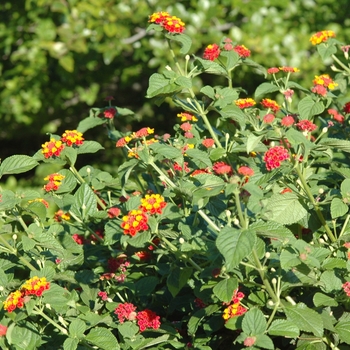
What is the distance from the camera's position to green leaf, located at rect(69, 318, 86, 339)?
1818 millimetres

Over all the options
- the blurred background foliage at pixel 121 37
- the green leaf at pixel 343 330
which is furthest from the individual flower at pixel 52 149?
the blurred background foliage at pixel 121 37

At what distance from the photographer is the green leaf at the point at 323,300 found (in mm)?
1777

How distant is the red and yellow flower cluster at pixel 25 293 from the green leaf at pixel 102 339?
0.56 feet

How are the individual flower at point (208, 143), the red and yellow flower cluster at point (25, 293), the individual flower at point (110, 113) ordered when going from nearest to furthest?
the red and yellow flower cluster at point (25, 293) → the individual flower at point (208, 143) → the individual flower at point (110, 113)

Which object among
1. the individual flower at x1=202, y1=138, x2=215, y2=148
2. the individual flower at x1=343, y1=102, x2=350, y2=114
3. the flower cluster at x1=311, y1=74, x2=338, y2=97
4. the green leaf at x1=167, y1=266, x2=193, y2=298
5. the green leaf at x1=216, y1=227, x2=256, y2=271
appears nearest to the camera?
the green leaf at x1=216, y1=227, x2=256, y2=271

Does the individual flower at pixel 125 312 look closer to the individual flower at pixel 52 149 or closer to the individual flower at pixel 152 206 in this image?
the individual flower at pixel 152 206

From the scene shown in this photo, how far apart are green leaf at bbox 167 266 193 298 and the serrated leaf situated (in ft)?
2.02

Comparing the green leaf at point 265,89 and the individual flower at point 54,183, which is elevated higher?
the green leaf at point 265,89

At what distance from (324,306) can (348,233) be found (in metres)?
0.21

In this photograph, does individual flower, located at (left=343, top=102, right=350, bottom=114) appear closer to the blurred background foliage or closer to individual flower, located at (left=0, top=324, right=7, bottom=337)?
individual flower, located at (left=0, top=324, right=7, bottom=337)

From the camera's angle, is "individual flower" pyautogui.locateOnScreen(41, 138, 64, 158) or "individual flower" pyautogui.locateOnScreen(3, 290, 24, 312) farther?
"individual flower" pyautogui.locateOnScreen(41, 138, 64, 158)

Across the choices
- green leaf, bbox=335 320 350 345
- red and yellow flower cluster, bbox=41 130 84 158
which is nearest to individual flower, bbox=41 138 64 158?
red and yellow flower cluster, bbox=41 130 84 158

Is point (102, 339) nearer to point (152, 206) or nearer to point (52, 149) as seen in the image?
point (152, 206)

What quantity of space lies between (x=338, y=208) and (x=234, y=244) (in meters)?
0.43
